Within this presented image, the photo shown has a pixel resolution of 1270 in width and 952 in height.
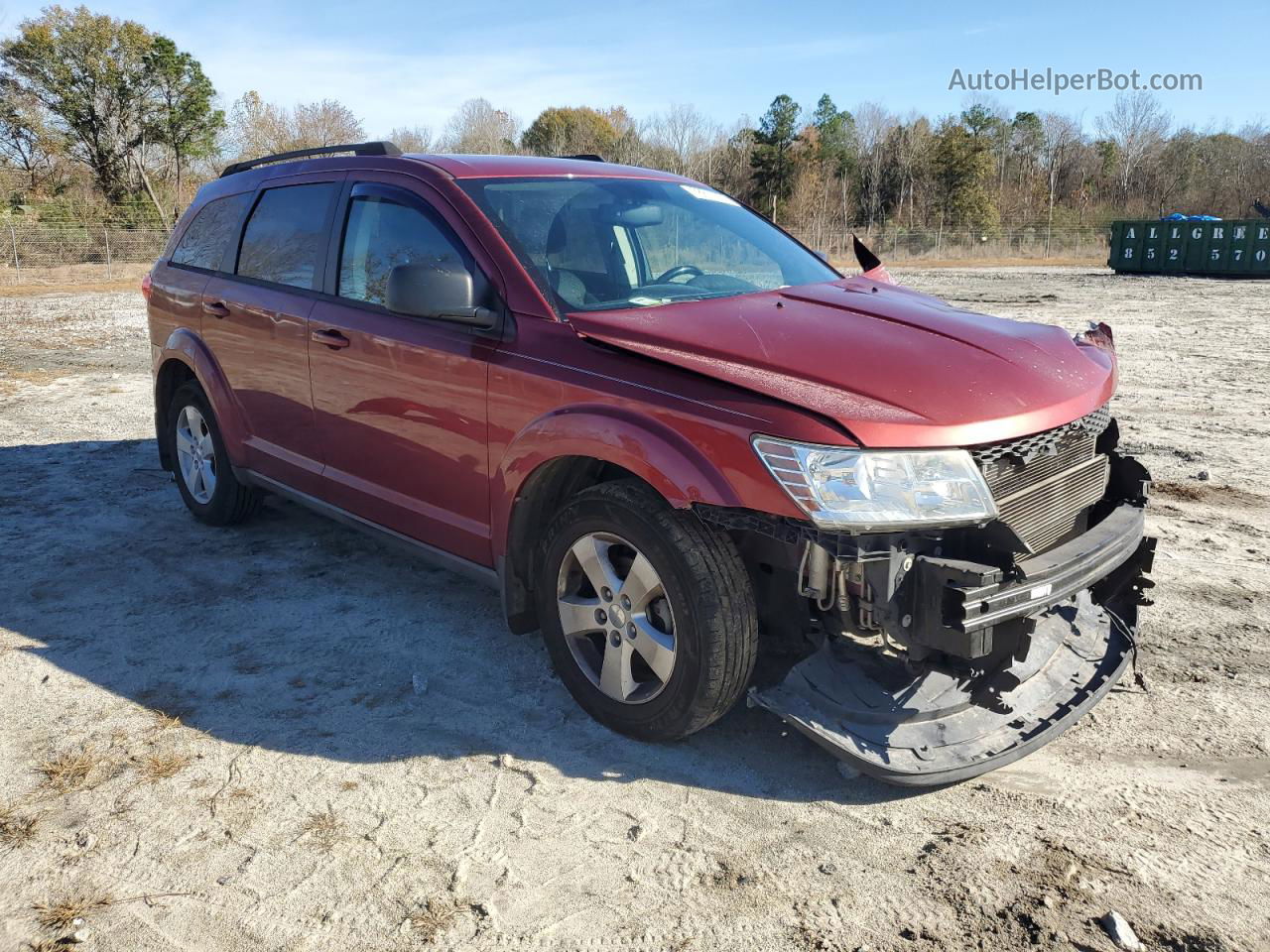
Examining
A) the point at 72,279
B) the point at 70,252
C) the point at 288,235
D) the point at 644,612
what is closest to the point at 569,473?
the point at 644,612

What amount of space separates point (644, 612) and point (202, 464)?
11.9 ft

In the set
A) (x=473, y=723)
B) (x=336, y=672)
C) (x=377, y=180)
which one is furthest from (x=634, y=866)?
(x=377, y=180)

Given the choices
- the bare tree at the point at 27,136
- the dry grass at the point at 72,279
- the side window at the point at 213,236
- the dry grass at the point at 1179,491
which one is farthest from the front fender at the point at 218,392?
the bare tree at the point at 27,136

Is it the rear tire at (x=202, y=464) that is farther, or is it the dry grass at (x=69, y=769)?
the rear tire at (x=202, y=464)

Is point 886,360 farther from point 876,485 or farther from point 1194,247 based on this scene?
point 1194,247

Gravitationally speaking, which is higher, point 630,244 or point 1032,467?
point 630,244

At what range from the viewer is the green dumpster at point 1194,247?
103 feet

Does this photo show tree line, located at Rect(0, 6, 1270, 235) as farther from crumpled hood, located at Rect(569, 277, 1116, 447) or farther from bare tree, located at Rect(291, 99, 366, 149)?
crumpled hood, located at Rect(569, 277, 1116, 447)

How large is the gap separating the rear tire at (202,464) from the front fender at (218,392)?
14 cm

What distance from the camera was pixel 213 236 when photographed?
18.5 ft

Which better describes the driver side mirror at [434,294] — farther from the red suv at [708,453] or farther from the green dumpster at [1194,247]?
the green dumpster at [1194,247]

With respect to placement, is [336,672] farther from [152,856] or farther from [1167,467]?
[1167,467]

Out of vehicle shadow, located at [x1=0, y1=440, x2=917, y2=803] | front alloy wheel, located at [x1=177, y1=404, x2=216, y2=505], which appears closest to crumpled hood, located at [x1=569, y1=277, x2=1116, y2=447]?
vehicle shadow, located at [x1=0, y1=440, x2=917, y2=803]

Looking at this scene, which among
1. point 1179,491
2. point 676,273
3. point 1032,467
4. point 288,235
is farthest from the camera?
point 1179,491
